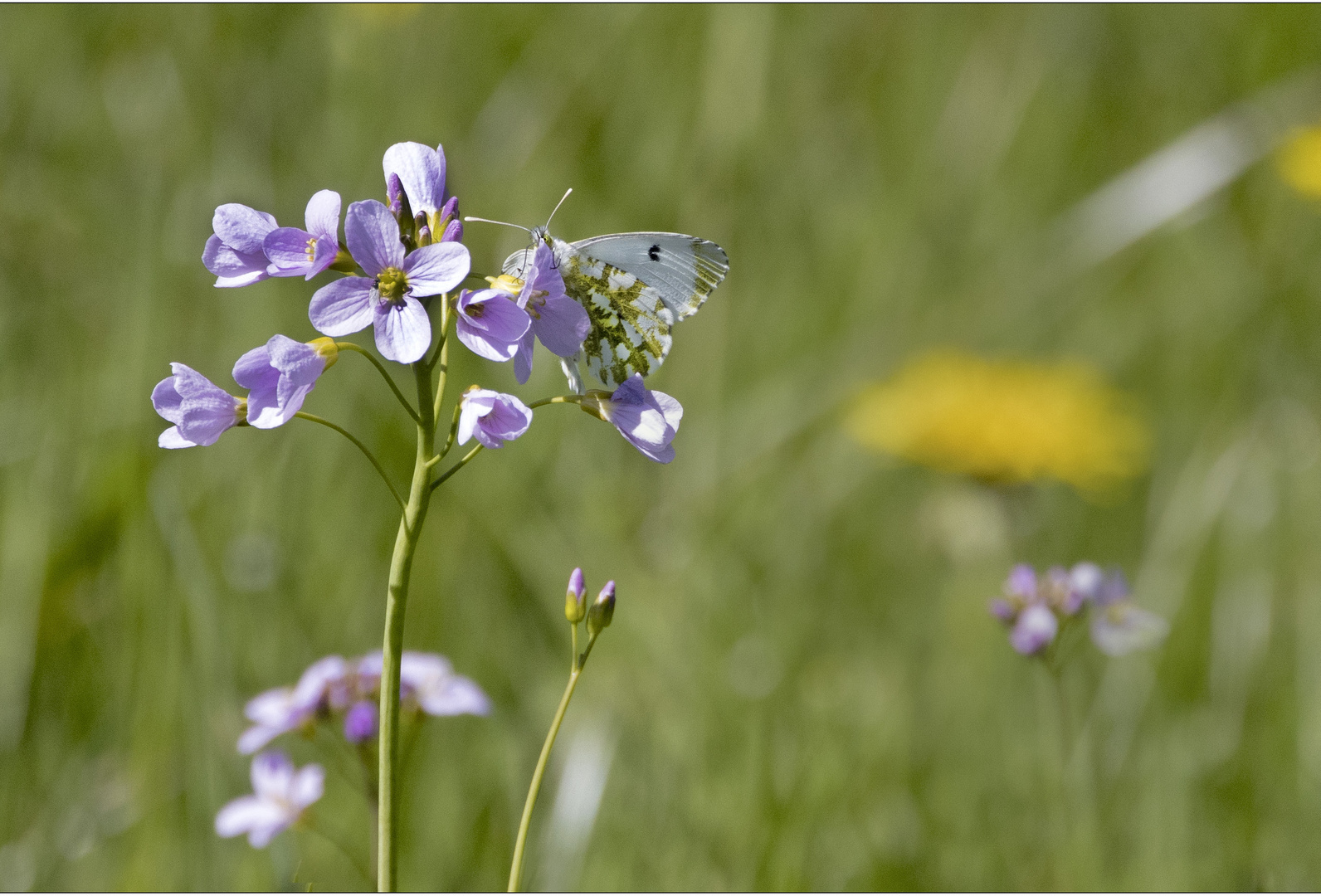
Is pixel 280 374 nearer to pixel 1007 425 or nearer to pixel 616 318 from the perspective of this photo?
pixel 616 318

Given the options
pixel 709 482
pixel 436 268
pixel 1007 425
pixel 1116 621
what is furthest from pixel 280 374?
pixel 1007 425

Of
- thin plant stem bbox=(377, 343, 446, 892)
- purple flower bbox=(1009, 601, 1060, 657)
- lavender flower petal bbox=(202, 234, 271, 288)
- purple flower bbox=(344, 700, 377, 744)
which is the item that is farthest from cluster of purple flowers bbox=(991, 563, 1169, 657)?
lavender flower petal bbox=(202, 234, 271, 288)

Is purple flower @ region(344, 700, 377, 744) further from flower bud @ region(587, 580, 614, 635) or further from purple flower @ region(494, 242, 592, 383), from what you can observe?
purple flower @ region(494, 242, 592, 383)

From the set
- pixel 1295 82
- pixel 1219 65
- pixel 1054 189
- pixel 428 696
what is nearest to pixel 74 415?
pixel 428 696

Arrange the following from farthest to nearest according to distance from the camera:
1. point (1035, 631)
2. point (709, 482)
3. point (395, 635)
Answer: point (709, 482) → point (1035, 631) → point (395, 635)

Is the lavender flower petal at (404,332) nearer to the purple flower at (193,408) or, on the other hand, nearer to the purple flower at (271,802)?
the purple flower at (193,408)

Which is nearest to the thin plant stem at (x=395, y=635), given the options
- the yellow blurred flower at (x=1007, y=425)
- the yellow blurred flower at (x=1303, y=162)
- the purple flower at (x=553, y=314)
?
the purple flower at (x=553, y=314)
